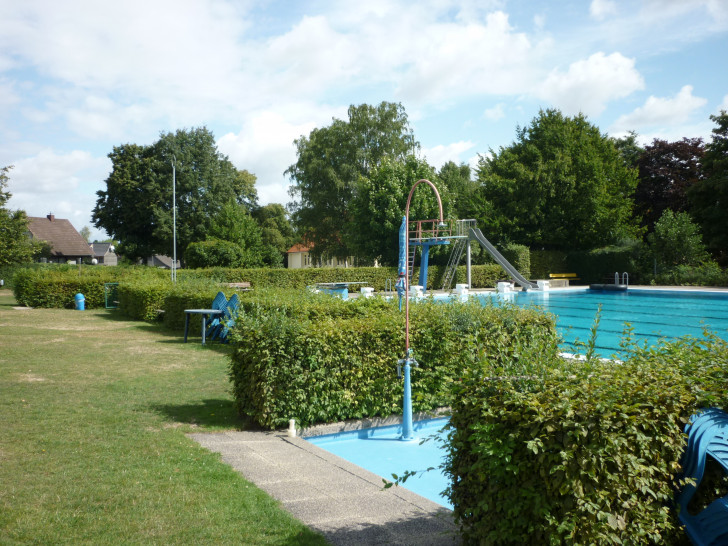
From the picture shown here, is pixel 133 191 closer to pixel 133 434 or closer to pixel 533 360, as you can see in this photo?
pixel 133 434

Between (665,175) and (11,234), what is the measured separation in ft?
154

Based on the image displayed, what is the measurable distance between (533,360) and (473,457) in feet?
2.61

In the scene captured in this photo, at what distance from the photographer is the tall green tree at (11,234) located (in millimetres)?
31766

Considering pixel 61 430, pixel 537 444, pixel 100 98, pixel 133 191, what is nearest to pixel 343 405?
pixel 61 430

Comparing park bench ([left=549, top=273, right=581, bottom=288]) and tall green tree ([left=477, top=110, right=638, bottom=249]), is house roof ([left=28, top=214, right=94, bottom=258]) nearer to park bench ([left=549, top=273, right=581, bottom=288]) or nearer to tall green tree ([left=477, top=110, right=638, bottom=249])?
tall green tree ([left=477, top=110, right=638, bottom=249])

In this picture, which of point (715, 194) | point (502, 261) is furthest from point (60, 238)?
point (715, 194)

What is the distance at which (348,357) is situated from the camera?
750 cm

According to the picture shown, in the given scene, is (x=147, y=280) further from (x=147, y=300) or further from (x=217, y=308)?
(x=217, y=308)

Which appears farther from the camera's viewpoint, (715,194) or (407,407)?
(715,194)

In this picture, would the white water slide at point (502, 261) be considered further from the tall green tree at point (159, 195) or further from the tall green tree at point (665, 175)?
the tall green tree at point (159, 195)

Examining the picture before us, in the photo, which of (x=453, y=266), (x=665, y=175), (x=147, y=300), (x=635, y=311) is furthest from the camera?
(x=665, y=175)

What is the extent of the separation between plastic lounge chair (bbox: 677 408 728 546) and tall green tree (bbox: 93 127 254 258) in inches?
1928

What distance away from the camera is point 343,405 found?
7.59 meters

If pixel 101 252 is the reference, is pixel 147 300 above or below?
below
